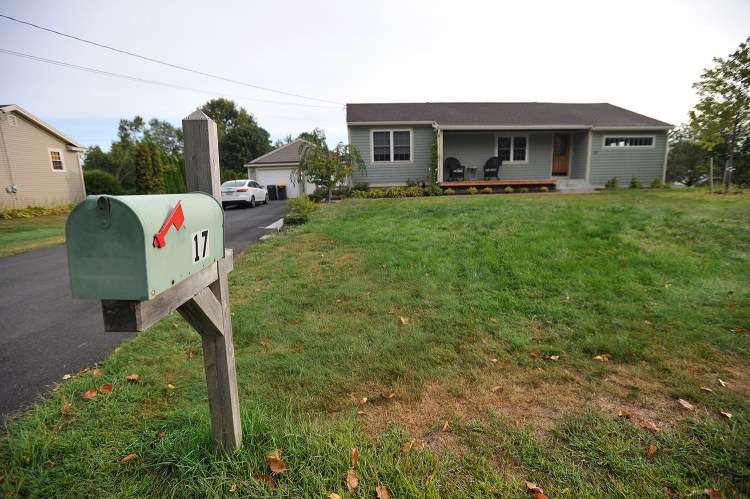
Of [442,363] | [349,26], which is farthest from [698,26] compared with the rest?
[442,363]

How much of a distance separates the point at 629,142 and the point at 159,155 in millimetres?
26442

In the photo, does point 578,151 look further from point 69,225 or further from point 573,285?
point 69,225

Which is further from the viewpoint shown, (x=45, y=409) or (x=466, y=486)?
(x=45, y=409)

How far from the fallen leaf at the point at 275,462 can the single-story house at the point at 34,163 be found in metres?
23.1

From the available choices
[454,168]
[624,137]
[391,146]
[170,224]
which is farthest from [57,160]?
[624,137]

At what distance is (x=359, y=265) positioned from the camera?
5797 millimetres

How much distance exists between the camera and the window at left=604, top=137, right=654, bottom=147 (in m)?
18.3

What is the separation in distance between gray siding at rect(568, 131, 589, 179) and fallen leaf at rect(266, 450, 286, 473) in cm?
2017

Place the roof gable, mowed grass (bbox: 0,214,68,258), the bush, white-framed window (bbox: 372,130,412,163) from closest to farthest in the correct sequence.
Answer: mowed grass (bbox: 0,214,68,258), white-framed window (bbox: 372,130,412,163), the roof gable, the bush

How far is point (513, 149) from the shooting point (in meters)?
18.2

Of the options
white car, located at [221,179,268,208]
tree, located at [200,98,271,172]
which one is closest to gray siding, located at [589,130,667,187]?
white car, located at [221,179,268,208]

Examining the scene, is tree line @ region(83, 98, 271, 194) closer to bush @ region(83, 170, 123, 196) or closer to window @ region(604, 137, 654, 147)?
bush @ region(83, 170, 123, 196)

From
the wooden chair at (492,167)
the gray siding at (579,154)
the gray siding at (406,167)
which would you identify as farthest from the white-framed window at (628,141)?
the gray siding at (406,167)

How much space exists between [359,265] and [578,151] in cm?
1756
